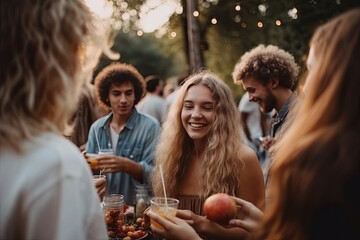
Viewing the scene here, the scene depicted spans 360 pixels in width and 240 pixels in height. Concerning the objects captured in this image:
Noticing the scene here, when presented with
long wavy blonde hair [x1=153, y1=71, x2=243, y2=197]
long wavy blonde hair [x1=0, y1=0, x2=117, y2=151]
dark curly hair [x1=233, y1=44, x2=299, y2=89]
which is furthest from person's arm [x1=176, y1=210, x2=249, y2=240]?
dark curly hair [x1=233, y1=44, x2=299, y2=89]

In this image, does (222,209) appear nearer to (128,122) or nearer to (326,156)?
(326,156)

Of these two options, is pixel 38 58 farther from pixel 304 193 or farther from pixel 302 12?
pixel 302 12

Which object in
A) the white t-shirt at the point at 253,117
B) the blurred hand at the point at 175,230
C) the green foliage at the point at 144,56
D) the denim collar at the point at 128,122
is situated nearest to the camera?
the blurred hand at the point at 175,230

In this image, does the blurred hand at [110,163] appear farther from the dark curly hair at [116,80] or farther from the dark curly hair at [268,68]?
the dark curly hair at [268,68]

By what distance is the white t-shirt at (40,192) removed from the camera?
0.97 m

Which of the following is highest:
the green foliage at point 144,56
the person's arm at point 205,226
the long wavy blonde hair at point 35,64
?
the green foliage at point 144,56

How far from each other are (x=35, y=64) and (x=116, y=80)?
3.05 m

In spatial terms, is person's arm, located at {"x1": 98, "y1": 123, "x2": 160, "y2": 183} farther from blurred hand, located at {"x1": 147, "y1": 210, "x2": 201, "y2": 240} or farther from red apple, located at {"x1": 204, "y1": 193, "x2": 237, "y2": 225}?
red apple, located at {"x1": 204, "y1": 193, "x2": 237, "y2": 225}

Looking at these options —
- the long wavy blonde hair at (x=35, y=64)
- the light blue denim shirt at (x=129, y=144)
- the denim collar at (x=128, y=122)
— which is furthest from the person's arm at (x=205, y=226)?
the denim collar at (x=128, y=122)

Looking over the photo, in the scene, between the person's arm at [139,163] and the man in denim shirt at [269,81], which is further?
the man in denim shirt at [269,81]

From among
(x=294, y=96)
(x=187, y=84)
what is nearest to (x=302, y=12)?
(x=294, y=96)

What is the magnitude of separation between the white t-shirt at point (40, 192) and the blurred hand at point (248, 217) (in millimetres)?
1042

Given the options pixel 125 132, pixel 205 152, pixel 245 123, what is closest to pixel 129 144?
pixel 125 132

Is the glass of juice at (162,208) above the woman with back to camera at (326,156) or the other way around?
the other way around
